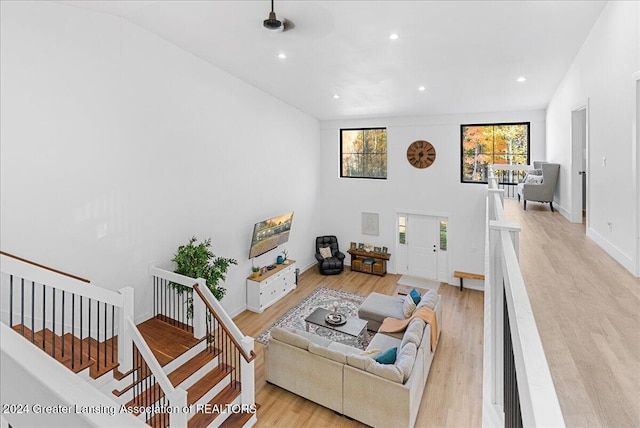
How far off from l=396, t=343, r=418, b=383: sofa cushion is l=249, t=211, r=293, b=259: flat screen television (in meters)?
3.86

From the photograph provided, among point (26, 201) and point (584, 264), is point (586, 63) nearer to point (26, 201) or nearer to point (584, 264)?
point (584, 264)

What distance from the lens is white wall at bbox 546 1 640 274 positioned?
2.65m

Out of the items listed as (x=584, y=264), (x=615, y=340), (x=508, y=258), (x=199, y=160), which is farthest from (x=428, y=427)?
(x=199, y=160)

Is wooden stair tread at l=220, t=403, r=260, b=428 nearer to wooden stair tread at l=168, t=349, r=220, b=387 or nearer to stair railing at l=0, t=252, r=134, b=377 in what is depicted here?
wooden stair tread at l=168, t=349, r=220, b=387

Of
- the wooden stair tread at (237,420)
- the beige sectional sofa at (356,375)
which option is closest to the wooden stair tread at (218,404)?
the wooden stair tread at (237,420)

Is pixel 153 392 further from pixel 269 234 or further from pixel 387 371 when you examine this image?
pixel 269 234

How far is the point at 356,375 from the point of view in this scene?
4410 mm

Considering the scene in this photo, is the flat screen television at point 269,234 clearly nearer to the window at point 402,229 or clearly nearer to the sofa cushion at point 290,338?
the sofa cushion at point 290,338

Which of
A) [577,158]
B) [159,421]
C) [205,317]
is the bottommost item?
[159,421]

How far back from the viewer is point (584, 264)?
300 centimetres

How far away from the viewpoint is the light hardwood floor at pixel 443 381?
450cm

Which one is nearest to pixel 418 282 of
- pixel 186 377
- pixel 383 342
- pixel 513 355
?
pixel 383 342

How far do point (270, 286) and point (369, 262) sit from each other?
129 inches

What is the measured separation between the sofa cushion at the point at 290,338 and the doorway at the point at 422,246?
5257 mm
